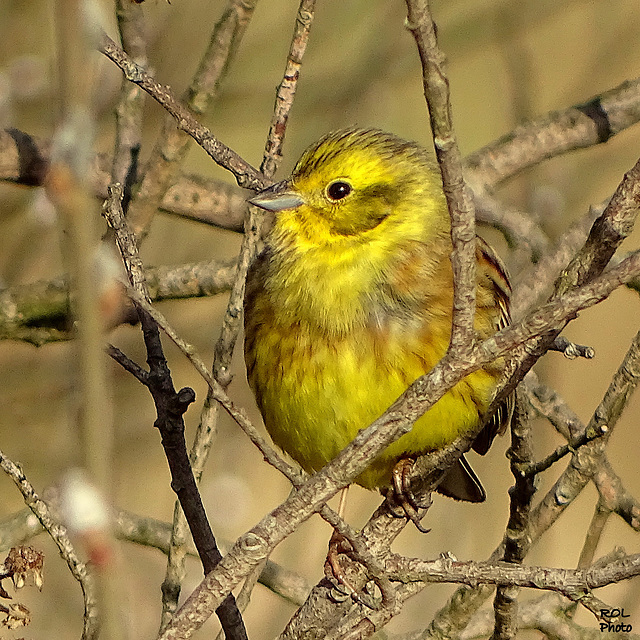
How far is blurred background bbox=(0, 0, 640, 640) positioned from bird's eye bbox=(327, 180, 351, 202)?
1.06 metres

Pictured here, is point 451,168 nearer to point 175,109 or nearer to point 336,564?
point 175,109

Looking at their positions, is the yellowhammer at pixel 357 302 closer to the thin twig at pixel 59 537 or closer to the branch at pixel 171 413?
the branch at pixel 171 413

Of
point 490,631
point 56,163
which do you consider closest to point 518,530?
point 490,631

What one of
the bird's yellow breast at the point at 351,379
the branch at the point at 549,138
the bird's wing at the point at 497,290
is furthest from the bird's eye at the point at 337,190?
the branch at the point at 549,138

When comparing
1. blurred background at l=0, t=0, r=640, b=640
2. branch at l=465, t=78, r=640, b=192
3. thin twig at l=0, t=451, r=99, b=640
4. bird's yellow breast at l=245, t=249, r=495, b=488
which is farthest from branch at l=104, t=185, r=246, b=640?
branch at l=465, t=78, r=640, b=192

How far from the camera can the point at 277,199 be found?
3002 millimetres

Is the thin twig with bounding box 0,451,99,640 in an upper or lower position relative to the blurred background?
lower

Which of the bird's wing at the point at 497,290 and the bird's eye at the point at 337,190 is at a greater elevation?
the bird's eye at the point at 337,190

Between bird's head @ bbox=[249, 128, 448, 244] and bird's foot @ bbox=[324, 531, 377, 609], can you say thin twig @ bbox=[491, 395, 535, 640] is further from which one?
bird's head @ bbox=[249, 128, 448, 244]

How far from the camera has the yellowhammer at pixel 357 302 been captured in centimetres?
285

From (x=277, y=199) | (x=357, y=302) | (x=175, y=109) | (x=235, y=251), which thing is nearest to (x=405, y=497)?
(x=357, y=302)

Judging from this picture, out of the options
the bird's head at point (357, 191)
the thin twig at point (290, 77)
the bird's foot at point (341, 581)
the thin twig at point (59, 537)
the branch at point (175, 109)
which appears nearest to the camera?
the thin twig at point (59, 537)

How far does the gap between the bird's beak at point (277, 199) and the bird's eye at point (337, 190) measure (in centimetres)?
10

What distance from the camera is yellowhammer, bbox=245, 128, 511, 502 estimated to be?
9.36 ft
